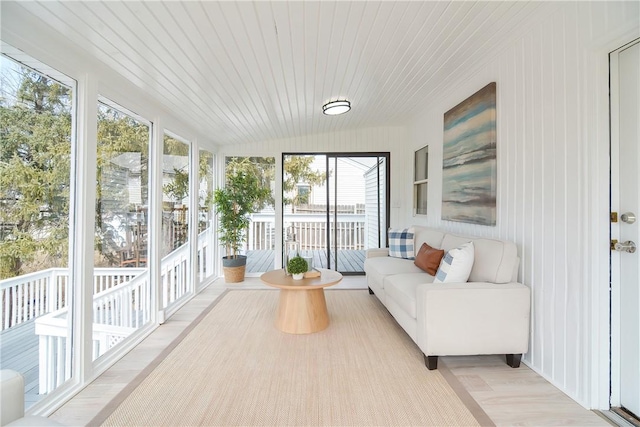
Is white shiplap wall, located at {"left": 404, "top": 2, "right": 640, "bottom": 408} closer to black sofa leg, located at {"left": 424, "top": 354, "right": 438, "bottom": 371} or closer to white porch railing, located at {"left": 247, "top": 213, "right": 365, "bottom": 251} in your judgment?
black sofa leg, located at {"left": 424, "top": 354, "right": 438, "bottom": 371}

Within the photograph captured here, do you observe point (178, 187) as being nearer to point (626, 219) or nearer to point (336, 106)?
point (336, 106)

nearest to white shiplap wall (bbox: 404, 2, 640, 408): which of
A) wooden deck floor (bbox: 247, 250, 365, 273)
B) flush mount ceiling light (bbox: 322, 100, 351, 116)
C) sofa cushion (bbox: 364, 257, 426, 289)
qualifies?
sofa cushion (bbox: 364, 257, 426, 289)

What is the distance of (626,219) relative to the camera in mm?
1582

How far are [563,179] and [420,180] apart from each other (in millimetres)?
2383

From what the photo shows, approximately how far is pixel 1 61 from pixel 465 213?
3531 millimetres

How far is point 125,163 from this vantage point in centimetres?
248

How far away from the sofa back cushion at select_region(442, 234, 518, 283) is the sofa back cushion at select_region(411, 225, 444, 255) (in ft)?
2.34

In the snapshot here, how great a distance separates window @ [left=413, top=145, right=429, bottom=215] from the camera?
159 inches

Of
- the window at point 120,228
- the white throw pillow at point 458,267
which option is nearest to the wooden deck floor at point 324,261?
the window at point 120,228

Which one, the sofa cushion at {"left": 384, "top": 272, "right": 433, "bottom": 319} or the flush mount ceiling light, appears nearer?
the sofa cushion at {"left": 384, "top": 272, "right": 433, "bottom": 319}

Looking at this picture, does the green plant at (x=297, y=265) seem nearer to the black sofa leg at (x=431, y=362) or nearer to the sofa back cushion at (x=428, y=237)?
the black sofa leg at (x=431, y=362)

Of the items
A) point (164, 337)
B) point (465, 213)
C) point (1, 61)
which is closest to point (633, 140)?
point (465, 213)

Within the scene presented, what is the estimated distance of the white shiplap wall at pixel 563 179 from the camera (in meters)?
1.64

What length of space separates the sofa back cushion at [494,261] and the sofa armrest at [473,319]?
116mm
